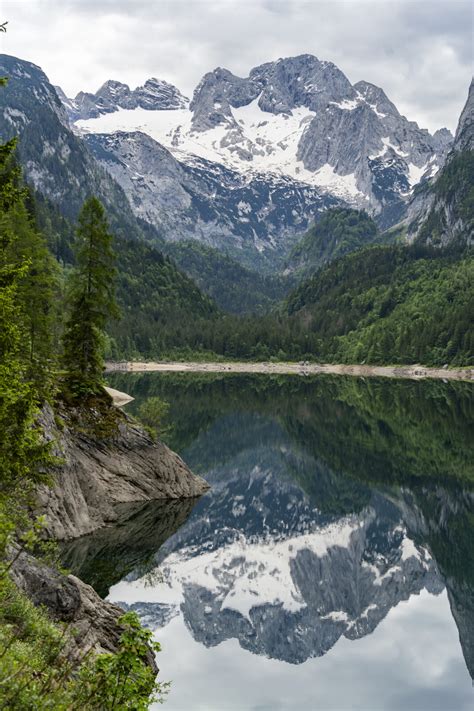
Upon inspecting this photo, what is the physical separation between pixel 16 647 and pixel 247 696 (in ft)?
37.3

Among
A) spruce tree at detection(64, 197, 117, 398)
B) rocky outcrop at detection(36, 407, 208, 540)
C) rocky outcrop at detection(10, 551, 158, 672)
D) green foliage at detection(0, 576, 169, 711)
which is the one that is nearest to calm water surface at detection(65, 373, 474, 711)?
rocky outcrop at detection(36, 407, 208, 540)

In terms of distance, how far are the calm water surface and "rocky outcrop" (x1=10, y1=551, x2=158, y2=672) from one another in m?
3.28

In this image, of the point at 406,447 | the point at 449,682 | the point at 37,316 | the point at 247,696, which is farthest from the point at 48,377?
the point at 406,447

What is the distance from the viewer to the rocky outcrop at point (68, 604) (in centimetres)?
2020

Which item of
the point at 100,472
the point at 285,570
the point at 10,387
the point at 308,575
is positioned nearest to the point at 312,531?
the point at 308,575

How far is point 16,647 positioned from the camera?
14742 millimetres

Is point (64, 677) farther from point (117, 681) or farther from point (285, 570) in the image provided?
point (285, 570)

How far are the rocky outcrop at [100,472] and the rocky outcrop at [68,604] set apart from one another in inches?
524

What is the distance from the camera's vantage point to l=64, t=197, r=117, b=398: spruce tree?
50438 millimetres

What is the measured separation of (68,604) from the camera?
70.4ft

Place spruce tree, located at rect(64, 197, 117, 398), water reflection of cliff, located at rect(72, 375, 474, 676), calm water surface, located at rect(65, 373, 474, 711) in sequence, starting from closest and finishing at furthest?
calm water surface, located at rect(65, 373, 474, 711) < water reflection of cliff, located at rect(72, 375, 474, 676) < spruce tree, located at rect(64, 197, 117, 398)

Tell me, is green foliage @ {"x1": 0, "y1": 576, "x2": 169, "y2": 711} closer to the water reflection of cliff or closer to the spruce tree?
the water reflection of cliff

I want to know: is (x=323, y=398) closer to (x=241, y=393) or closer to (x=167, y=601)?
(x=241, y=393)

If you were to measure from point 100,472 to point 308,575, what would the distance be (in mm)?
15470
